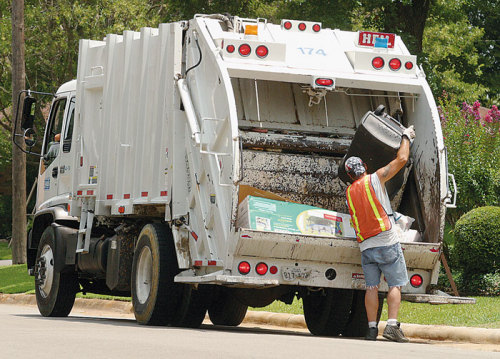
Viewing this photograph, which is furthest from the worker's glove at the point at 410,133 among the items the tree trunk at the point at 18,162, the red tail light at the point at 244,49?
the tree trunk at the point at 18,162

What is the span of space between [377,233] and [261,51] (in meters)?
1.95

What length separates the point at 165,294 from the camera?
9.89m

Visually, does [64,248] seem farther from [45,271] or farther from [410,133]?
[410,133]

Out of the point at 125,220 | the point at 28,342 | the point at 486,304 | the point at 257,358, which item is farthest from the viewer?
the point at 486,304

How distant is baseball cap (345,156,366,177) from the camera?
9.27 metres

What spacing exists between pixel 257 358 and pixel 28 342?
5.97 feet

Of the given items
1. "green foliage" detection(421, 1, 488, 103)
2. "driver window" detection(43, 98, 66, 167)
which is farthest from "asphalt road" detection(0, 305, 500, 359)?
"green foliage" detection(421, 1, 488, 103)

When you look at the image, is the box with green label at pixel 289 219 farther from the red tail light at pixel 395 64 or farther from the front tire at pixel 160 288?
the red tail light at pixel 395 64

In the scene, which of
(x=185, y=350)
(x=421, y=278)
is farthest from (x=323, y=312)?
(x=185, y=350)

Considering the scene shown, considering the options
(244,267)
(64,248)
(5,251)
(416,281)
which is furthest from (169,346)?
(5,251)

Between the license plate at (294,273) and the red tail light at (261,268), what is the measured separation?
165 mm

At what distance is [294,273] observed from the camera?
9078 mm

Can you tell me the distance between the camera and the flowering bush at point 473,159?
1579cm

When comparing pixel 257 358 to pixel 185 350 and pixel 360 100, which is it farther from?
pixel 360 100
